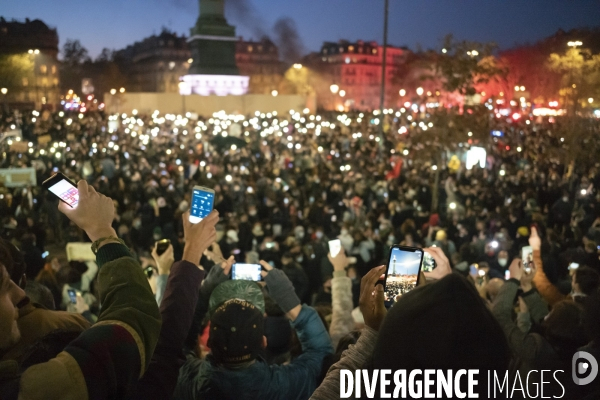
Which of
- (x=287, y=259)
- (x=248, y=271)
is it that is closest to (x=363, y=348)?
(x=248, y=271)

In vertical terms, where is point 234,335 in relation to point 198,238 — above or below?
below

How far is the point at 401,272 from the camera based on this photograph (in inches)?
104

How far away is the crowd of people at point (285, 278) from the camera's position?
5.08 ft

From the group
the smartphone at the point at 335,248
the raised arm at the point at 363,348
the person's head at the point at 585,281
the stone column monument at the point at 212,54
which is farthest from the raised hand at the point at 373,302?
the stone column monument at the point at 212,54

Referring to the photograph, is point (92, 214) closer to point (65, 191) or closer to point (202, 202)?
point (65, 191)

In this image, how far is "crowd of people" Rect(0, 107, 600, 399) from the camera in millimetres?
1550

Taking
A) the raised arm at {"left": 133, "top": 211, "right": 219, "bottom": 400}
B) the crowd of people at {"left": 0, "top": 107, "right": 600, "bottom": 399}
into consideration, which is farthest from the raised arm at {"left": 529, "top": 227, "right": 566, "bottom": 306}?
the raised arm at {"left": 133, "top": 211, "right": 219, "bottom": 400}

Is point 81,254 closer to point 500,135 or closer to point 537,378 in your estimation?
point 537,378

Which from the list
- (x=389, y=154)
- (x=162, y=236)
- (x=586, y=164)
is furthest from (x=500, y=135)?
(x=162, y=236)

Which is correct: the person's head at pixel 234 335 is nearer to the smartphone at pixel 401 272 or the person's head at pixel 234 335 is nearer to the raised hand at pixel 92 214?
the smartphone at pixel 401 272

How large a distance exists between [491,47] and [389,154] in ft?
34.2

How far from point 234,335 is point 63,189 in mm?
980

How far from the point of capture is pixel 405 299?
159 centimetres

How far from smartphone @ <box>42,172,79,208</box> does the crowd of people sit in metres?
0.25
